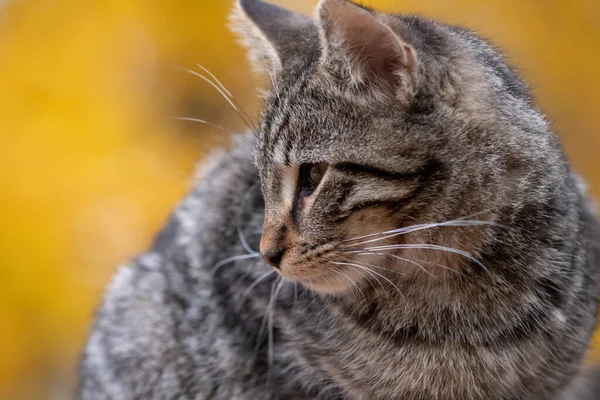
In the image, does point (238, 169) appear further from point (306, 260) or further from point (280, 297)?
point (306, 260)

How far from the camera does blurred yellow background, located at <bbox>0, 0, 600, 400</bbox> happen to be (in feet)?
8.93

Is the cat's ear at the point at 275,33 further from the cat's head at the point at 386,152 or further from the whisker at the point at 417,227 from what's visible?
the whisker at the point at 417,227

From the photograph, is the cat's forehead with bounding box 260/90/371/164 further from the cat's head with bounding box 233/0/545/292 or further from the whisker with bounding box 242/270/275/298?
the whisker with bounding box 242/270/275/298

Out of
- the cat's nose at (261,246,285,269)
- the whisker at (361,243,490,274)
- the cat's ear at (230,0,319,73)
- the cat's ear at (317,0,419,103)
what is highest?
the cat's ear at (317,0,419,103)

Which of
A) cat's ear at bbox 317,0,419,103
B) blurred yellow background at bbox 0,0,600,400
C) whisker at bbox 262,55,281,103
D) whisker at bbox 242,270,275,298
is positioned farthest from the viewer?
blurred yellow background at bbox 0,0,600,400

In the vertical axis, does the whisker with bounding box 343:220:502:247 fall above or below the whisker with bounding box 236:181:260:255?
above

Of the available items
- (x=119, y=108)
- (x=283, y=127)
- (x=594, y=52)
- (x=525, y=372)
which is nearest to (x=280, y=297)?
(x=283, y=127)

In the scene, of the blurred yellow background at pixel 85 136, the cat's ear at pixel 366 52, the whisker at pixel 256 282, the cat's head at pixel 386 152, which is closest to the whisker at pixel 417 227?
the cat's head at pixel 386 152

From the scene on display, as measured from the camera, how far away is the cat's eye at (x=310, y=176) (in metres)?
1.37

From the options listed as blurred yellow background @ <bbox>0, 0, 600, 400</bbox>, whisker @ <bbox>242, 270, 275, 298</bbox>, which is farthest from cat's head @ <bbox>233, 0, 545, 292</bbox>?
blurred yellow background @ <bbox>0, 0, 600, 400</bbox>

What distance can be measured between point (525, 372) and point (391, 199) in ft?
1.75

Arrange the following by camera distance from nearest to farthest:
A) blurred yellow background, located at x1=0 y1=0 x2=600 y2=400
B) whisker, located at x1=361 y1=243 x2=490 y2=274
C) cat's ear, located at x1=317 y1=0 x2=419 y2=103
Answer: cat's ear, located at x1=317 y1=0 x2=419 y2=103 → whisker, located at x1=361 y1=243 x2=490 y2=274 → blurred yellow background, located at x1=0 y1=0 x2=600 y2=400

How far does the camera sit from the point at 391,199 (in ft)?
4.32

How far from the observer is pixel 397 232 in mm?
1334
